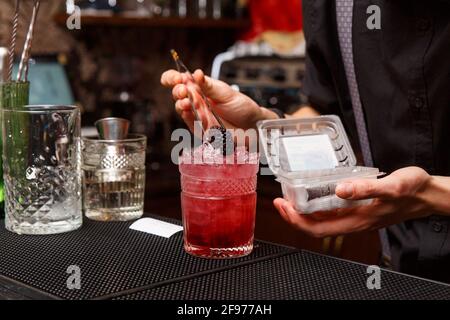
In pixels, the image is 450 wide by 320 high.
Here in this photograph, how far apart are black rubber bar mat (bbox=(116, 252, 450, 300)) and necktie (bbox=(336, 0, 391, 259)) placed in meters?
0.61

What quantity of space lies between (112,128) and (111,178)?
0.09 metres

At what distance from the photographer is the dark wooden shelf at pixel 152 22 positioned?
3.17m

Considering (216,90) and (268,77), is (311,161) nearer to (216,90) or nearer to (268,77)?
(216,90)

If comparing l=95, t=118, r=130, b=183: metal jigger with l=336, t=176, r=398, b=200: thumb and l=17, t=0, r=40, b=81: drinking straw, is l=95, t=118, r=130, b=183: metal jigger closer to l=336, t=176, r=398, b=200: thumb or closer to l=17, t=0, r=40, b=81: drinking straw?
l=17, t=0, r=40, b=81: drinking straw

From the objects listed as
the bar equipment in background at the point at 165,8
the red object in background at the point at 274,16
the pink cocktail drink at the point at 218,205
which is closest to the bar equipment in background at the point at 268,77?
the red object in background at the point at 274,16

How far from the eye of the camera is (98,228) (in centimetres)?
129

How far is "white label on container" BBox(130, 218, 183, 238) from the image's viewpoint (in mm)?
1260

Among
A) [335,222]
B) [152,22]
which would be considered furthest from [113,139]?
[152,22]

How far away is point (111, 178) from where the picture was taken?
1.36 m

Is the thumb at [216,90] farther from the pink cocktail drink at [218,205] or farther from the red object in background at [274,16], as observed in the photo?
the red object in background at [274,16]

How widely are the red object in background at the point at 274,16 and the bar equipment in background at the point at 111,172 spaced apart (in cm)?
224
